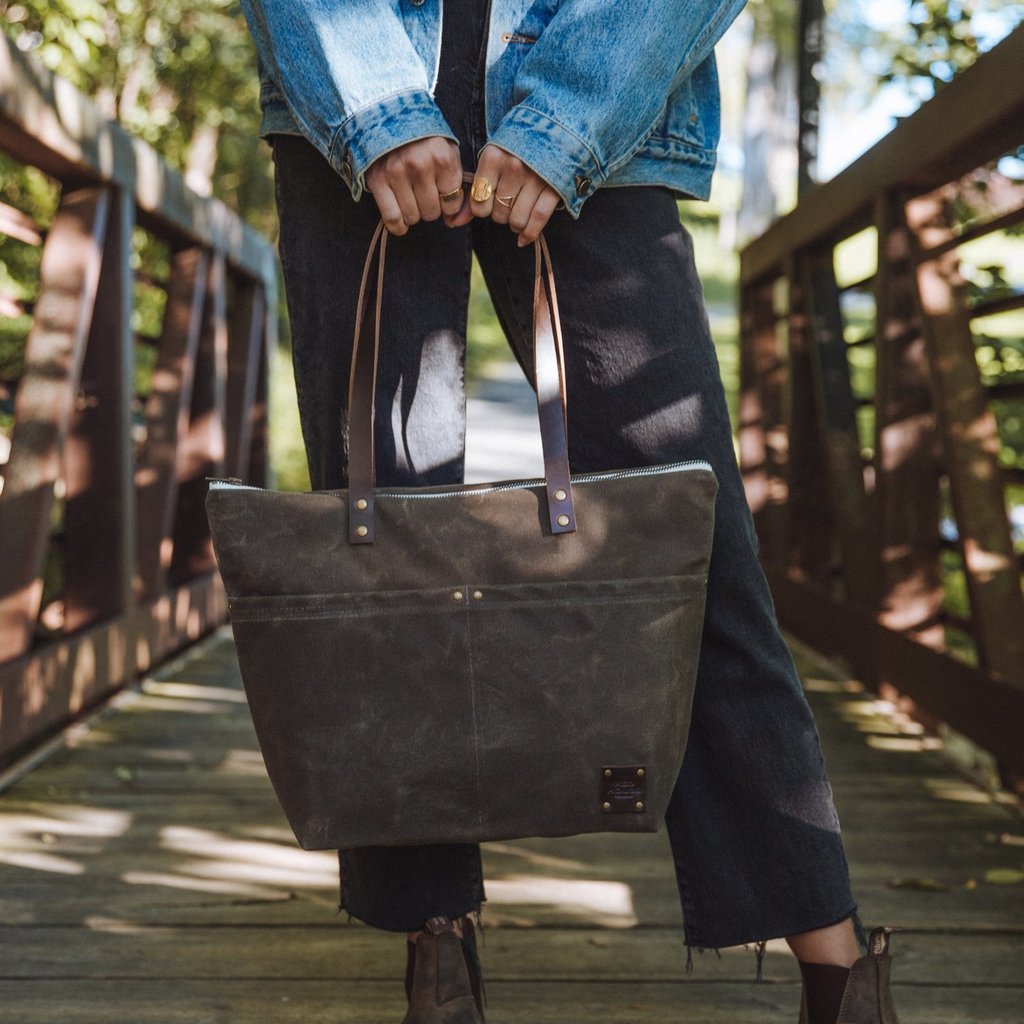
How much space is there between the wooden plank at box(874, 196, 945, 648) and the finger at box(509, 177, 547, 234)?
1.65 meters

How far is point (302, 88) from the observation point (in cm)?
123

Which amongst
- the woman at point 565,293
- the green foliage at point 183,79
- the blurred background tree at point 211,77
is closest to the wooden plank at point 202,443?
the blurred background tree at point 211,77

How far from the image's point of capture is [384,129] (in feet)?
3.82

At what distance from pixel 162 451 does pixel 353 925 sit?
6.04 ft

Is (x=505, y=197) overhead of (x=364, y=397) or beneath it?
overhead

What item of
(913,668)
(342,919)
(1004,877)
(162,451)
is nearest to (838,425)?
(913,668)

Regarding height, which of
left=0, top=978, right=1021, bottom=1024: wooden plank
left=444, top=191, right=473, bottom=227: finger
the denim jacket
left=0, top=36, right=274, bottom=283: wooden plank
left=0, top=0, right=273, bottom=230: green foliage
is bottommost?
left=0, top=978, right=1021, bottom=1024: wooden plank

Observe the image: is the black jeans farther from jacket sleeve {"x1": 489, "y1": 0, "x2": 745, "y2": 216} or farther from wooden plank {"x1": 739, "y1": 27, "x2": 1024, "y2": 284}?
wooden plank {"x1": 739, "y1": 27, "x2": 1024, "y2": 284}

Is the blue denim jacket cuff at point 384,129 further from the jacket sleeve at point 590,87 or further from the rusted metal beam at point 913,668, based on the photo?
the rusted metal beam at point 913,668

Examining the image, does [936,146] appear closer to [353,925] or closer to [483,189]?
[483,189]

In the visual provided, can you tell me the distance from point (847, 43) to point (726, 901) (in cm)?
2519

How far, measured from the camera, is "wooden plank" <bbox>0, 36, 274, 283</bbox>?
6.98 feet

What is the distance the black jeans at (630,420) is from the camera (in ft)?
4.18

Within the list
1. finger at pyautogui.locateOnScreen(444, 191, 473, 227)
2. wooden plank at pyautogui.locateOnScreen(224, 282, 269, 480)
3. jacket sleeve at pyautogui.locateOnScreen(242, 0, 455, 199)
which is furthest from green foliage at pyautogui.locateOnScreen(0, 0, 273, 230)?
finger at pyautogui.locateOnScreen(444, 191, 473, 227)
